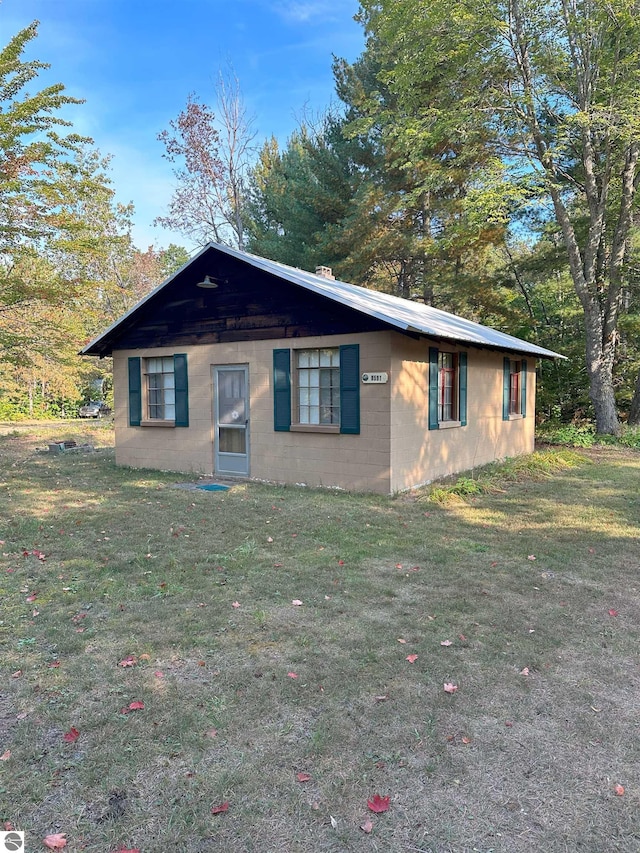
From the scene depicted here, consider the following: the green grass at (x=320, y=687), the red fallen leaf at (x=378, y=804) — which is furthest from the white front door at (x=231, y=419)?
the red fallen leaf at (x=378, y=804)

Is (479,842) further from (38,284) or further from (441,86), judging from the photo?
(441,86)

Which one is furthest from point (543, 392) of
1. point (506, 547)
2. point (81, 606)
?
point (81, 606)

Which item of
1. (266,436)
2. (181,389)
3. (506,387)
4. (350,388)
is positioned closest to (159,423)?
(181,389)

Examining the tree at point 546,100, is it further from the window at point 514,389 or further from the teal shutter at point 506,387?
the teal shutter at point 506,387

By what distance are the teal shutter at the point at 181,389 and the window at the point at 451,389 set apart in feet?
15.0

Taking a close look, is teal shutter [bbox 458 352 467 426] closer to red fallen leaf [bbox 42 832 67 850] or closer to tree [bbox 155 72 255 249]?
red fallen leaf [bbox 42 832 67 850]

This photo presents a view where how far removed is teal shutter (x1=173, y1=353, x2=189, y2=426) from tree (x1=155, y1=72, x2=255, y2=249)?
1487cm

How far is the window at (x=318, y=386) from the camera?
865 cm

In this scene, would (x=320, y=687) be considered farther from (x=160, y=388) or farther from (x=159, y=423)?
(x=160, y=388)

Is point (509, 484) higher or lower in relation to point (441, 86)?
lower

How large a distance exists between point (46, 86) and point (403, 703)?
13.3 m

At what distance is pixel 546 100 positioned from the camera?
1591 cm

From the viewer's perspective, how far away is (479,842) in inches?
76.1

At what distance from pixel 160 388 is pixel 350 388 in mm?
4407
